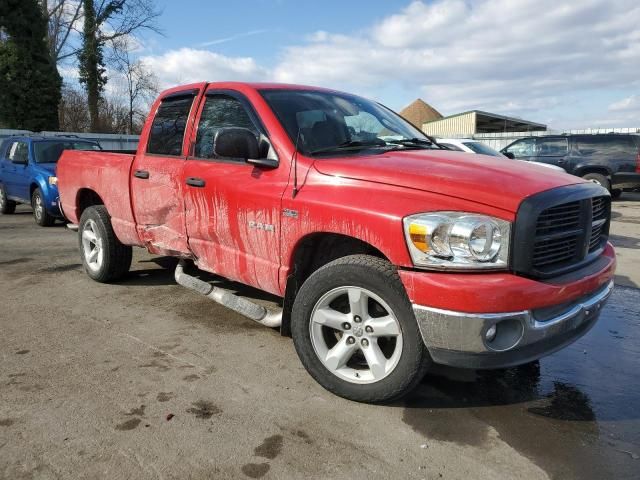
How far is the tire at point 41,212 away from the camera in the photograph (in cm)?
976

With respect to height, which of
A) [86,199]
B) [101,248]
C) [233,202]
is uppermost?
[233,202]

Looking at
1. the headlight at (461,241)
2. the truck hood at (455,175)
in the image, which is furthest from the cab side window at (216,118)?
the headlight at (461,241)

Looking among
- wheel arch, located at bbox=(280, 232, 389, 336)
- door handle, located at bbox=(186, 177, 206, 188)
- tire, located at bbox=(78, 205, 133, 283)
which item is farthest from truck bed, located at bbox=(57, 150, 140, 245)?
wheel arch, located at bbox=(280, 232, 389, 336)

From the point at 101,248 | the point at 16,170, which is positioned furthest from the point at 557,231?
the point at 16,170

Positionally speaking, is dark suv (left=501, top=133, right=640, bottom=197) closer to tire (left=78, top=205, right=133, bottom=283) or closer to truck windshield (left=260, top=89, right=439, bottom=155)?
truck windshield (left=260, top=89, right=439, bottom=155)

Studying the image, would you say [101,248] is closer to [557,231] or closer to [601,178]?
[557,231]

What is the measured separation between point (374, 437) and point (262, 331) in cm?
174

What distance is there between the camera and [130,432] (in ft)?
8.98

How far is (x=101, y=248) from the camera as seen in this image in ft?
17.7

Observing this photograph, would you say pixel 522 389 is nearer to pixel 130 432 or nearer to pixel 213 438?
pixel 213 438

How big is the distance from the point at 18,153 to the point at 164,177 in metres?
8.23

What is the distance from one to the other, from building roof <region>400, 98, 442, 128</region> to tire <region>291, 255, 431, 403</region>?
4850 centimetres

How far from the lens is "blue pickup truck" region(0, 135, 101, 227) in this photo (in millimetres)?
9695

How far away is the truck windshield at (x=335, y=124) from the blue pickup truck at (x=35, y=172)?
7.18 metres
